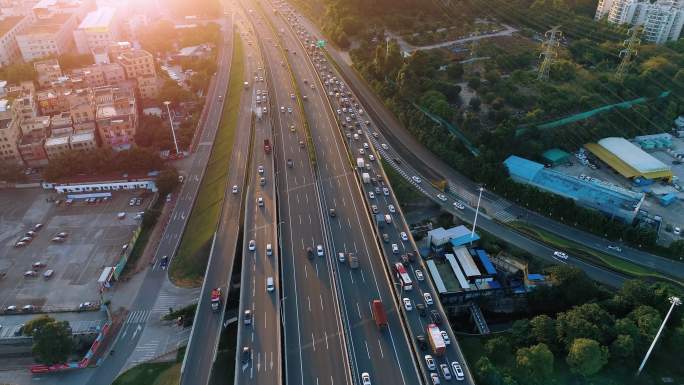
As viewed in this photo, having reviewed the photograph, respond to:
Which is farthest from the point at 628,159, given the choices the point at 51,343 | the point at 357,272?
the point at 51,343

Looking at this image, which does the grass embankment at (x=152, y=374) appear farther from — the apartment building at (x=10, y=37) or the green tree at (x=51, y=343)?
the apartment building at (x=10, y=37)

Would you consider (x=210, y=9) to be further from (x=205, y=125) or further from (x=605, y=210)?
(x=605, y=210)

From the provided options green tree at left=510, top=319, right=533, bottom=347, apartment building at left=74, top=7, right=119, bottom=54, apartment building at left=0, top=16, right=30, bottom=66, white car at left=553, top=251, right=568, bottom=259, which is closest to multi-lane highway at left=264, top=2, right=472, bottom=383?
green tree at left=510, top=319, right=533, bottom=347

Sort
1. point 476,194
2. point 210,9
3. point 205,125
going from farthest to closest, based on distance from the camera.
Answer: point 210,9
point 205,125
point 476,194

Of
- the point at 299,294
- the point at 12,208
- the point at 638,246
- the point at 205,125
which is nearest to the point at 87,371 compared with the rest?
Answer: the point at 299,294

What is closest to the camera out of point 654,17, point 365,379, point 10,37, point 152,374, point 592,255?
point 365,379

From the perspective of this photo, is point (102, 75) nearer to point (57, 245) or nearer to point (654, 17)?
point (57, 245)
